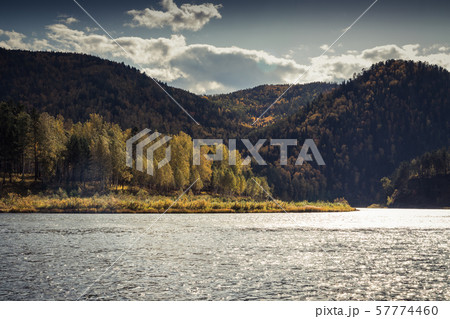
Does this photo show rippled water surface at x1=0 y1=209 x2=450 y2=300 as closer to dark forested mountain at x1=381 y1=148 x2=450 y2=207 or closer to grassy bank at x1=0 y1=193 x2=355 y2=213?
grassy bank at x1=0 y1=193 x2=355 y2=213

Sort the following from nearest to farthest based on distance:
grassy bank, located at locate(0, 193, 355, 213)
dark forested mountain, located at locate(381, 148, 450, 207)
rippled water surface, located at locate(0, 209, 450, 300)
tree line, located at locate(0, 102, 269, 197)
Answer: rippled water surface, located at locate(0, 209, 450, 300)
grassy bank, located at locate(0, 193, 355, 213)
tree line, located at locate(0, 102, 269, 197)
dark forested mountain, located at locate(381, 148, 450, 207)

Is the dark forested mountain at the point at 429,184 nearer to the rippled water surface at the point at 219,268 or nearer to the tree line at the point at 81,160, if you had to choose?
the tree line at the point at 81,160

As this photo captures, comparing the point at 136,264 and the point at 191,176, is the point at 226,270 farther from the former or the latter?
the point at 191,176

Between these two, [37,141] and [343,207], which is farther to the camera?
[343,207]

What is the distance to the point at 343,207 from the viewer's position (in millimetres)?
137625
